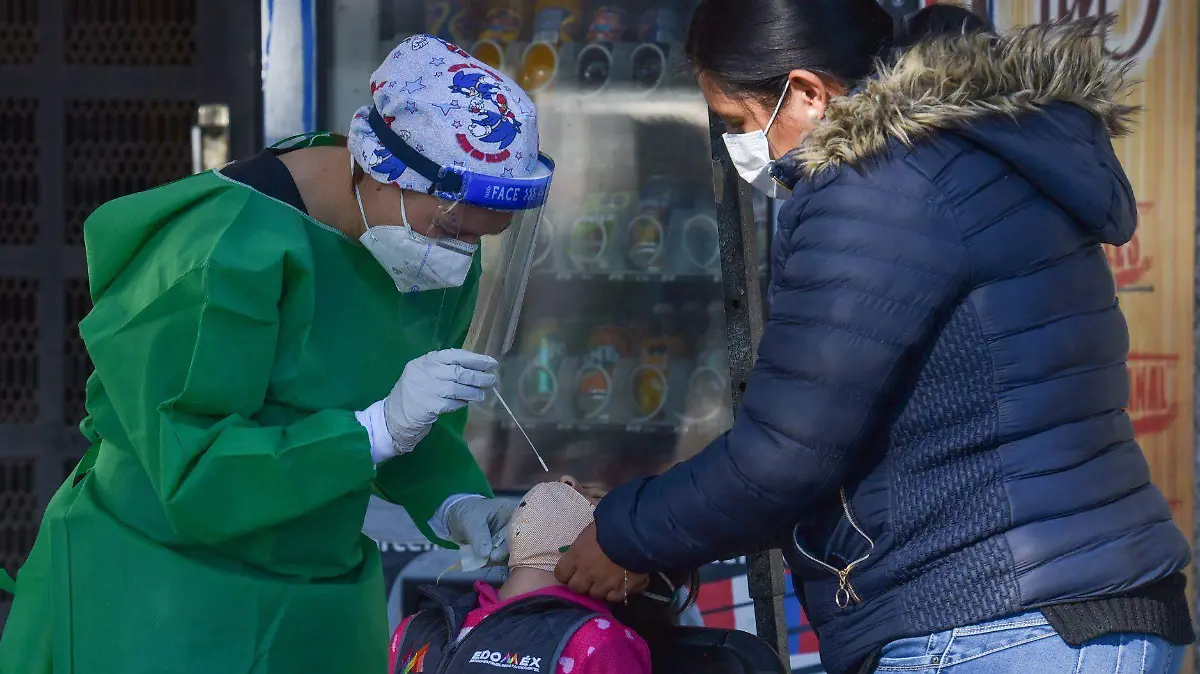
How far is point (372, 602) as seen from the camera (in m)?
2.11

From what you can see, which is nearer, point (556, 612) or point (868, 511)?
point (868, 511)

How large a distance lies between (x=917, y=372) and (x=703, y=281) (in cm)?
230

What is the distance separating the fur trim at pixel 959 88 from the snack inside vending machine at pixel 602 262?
210 centimetres

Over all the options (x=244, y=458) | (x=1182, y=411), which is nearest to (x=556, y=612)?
(x=244, y=458)

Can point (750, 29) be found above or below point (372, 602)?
above

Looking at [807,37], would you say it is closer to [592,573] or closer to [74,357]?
[592,573]

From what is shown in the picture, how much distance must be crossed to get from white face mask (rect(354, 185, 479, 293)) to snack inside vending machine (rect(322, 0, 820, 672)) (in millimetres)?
1749

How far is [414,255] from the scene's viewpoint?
1984 millimetres

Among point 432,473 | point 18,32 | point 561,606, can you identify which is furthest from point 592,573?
point 18,32

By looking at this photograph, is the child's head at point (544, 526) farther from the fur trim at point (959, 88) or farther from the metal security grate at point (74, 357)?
the metal security grate at point (74, 357)

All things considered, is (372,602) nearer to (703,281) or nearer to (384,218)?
(384,218)

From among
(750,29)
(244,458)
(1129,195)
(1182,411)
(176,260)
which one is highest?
(750,29)

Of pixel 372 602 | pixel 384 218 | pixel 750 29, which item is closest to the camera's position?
pixel 750 29

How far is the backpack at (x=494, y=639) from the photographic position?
2.10 metres
